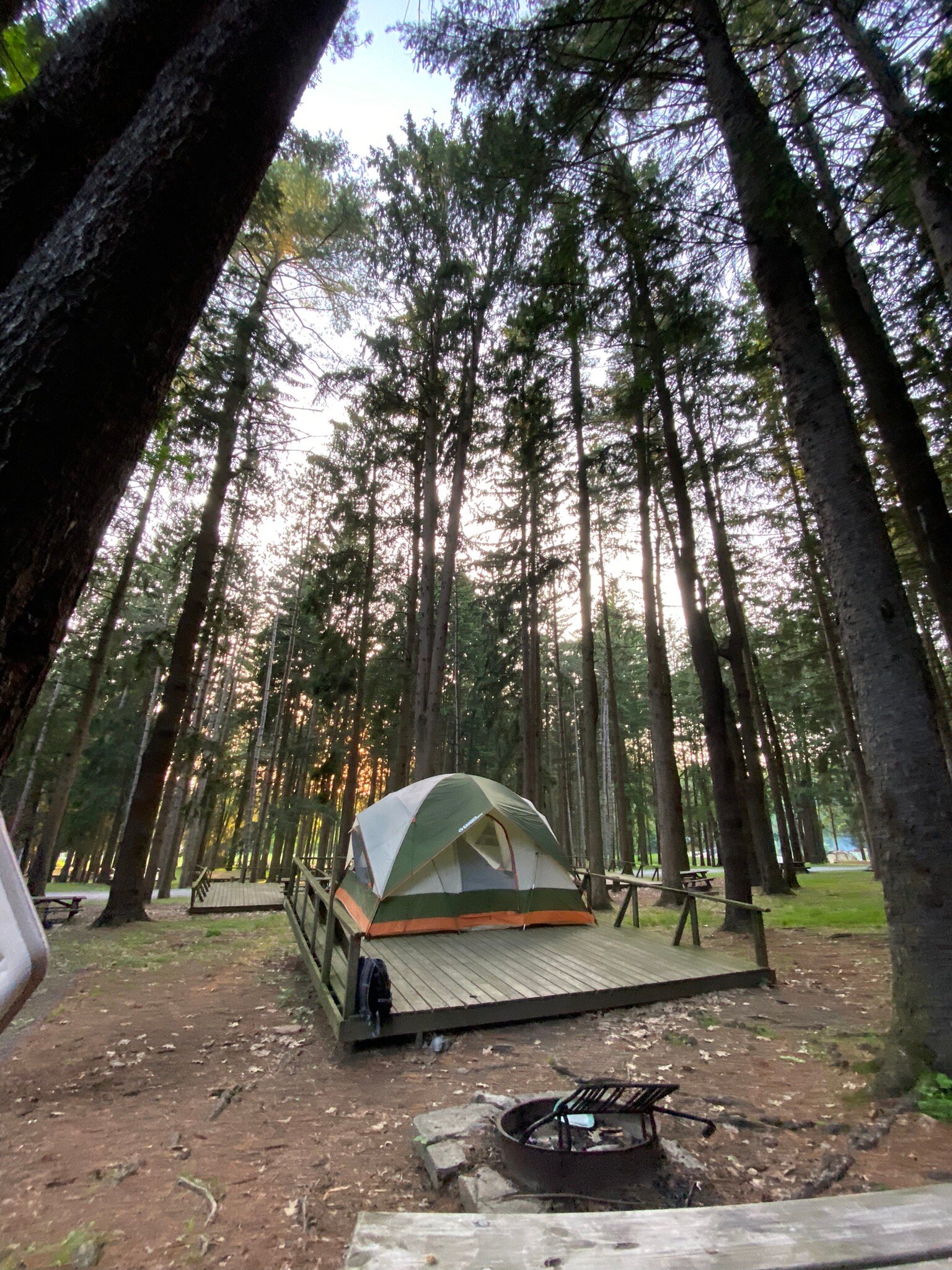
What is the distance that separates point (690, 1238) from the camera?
151cm

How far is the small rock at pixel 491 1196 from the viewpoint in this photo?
8.76 ft

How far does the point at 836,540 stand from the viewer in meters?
4.73

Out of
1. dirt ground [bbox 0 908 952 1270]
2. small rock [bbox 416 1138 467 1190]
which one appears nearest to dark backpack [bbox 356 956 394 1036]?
dirt ground [bbox 0 908 952 1270]

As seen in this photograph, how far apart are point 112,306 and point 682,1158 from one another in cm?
450

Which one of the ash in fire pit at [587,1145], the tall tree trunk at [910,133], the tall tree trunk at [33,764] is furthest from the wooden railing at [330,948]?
the tall tree trunk at [33,764]

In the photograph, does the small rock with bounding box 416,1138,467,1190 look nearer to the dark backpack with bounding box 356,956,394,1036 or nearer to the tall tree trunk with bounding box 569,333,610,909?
the dark backpack with bounding box 356,956,394,1036

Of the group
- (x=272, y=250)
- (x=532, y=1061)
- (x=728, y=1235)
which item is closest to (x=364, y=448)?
(x=272, y=250)

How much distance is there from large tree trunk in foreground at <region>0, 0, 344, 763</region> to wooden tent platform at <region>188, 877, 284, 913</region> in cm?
1245

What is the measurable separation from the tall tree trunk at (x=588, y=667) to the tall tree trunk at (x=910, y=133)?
5.95m

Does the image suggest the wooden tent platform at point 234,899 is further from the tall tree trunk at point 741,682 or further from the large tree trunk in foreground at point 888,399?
the large tree trunk in foreground at point 888,399

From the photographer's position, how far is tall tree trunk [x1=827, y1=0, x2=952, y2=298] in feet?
17.3

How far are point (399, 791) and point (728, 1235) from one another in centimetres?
798

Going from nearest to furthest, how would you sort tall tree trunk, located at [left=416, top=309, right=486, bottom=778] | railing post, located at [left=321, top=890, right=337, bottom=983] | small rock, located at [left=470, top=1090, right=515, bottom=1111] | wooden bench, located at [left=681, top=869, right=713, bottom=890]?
small rock, located at [left=470, top=1090, right=515, bottom=1111], railing post, located at [left=321, top=890, right=337, bottom=983], tall tree trunk, located at [left=416, top=309, right=486, bottom=778], wooden bench, located at [left=681, top=869, right=713, bottom=890]

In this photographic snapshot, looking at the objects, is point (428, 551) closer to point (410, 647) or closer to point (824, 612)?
point (410, 647)
